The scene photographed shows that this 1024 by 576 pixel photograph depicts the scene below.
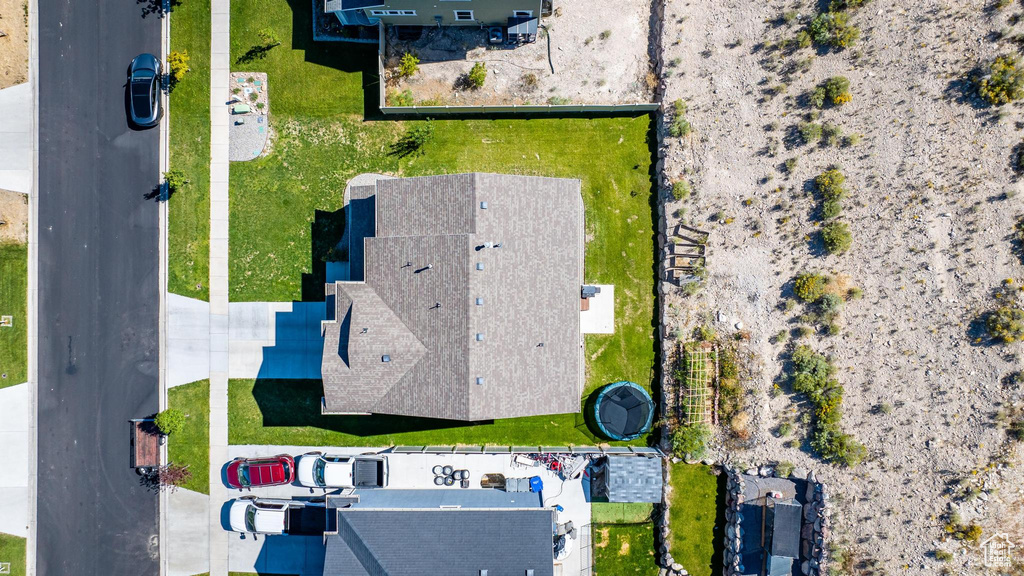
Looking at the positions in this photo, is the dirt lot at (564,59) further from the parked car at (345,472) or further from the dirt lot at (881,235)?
the parked car at (345,472)

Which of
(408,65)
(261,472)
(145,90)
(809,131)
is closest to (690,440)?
(809,131)

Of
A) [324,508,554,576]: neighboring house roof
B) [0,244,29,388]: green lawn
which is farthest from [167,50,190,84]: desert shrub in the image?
[324,508,554,576]: neighboring house roof

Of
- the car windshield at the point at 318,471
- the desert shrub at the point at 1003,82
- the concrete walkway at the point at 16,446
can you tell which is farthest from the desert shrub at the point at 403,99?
the desert shrub at the point at 1003,82

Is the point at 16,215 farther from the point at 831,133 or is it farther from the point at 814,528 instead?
the point at 814,528

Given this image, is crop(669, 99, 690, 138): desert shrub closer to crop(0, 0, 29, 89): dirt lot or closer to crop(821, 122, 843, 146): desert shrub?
crop(821, 122, 843, 146): desert shrub

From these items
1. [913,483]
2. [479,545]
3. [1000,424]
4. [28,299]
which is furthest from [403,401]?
[1000,424]

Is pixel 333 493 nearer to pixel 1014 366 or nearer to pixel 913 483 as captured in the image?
pixel 913 483
